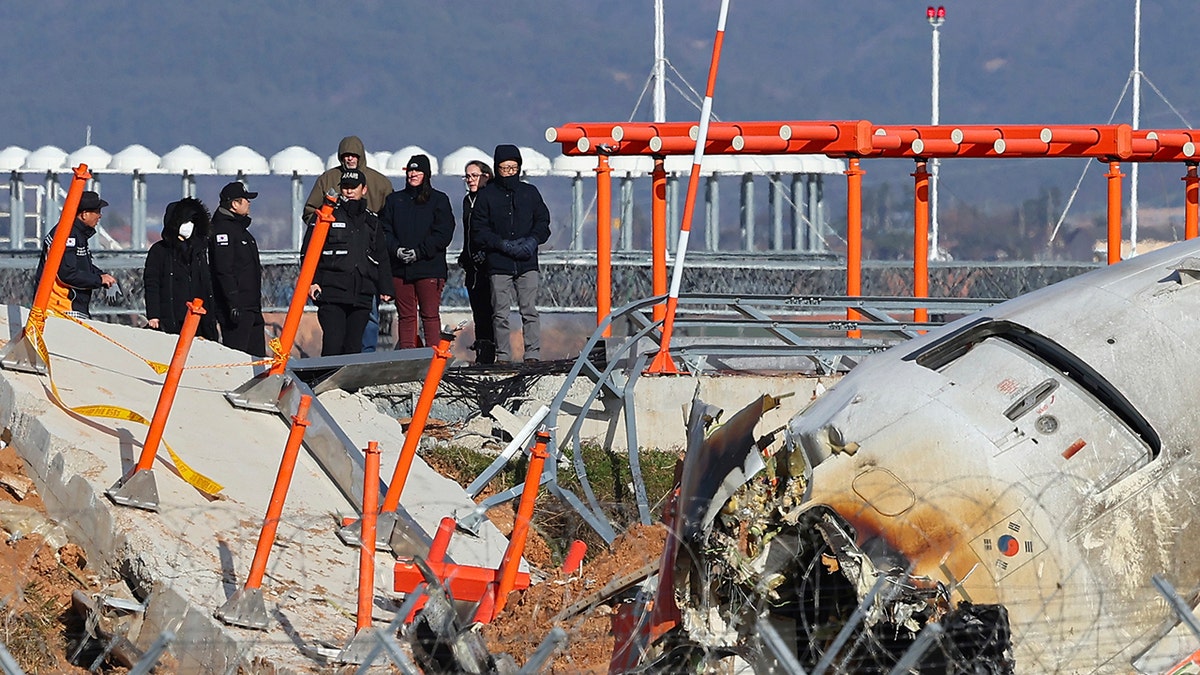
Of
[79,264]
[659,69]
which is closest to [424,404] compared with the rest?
[79,264]

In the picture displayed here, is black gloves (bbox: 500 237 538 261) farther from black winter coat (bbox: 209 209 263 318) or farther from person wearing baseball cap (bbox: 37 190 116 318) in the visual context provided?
person wearing baseball cap (bbox: 37 190 116 318)

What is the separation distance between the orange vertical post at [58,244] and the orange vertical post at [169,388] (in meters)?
1.07

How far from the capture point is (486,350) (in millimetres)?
14992

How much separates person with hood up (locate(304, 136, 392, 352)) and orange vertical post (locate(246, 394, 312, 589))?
16.9 ft

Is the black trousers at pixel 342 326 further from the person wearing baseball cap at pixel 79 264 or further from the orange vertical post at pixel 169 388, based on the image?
the orange vertical post at pixel 169 388

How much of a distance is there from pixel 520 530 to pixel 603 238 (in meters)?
6.39

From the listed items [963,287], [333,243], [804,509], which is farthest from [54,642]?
[963,287]

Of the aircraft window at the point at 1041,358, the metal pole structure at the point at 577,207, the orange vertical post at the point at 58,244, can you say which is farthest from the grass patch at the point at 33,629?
the metal pole structure at the point at 577,207

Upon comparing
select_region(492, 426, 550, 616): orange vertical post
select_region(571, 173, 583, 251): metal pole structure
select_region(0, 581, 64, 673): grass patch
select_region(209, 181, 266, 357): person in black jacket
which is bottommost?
select_region(0, 581, 64, 673): grass patch

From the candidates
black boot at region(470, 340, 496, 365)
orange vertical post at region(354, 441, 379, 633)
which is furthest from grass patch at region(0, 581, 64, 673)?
black boot at region(470, 340, 496, 365)

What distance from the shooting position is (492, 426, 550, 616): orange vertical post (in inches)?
→ 331

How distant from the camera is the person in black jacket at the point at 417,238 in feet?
47.0

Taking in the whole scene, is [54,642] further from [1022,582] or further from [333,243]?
[333,243]

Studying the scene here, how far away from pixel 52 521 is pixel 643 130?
651cm
